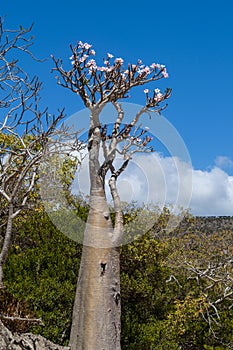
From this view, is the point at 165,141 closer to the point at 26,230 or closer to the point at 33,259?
the point at 33,259

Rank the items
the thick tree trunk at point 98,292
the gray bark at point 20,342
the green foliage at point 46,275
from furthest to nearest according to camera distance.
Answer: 1. the green foliage at point 46,275
2. the thick tree trunk at point 98,292
3. the gray bark at point 20,342

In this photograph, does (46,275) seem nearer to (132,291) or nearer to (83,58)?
(132,291)

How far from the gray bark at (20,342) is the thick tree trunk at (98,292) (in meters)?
0.32

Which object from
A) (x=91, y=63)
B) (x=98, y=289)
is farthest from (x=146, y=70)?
(x=98, y=289)

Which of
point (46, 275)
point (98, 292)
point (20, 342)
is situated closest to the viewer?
point (20, 342)

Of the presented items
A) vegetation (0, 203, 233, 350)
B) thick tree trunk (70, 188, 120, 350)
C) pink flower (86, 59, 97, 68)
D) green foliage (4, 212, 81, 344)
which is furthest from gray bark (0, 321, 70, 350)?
pink flower (86, 59, 97, 68)

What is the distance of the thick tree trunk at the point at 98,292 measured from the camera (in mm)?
5219

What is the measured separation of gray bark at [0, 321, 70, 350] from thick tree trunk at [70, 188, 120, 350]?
32cm

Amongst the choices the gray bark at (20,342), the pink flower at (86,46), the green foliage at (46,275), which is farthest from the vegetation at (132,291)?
the pink flower at (86,46)

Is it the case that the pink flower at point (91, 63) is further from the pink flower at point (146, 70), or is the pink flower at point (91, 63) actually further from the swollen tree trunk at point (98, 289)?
the swollen tree trunk at point (98, 289)

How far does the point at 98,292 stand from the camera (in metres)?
5.23

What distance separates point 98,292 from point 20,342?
35.2 inches


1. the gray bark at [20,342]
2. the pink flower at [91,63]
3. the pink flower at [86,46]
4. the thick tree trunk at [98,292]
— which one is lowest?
the gray bark at [20,342]

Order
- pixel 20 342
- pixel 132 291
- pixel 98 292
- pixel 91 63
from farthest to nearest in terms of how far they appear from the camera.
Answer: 1. pixel 132 291
2. pixel 91 63
3. pixel 98 292
4. pixel 20 342
